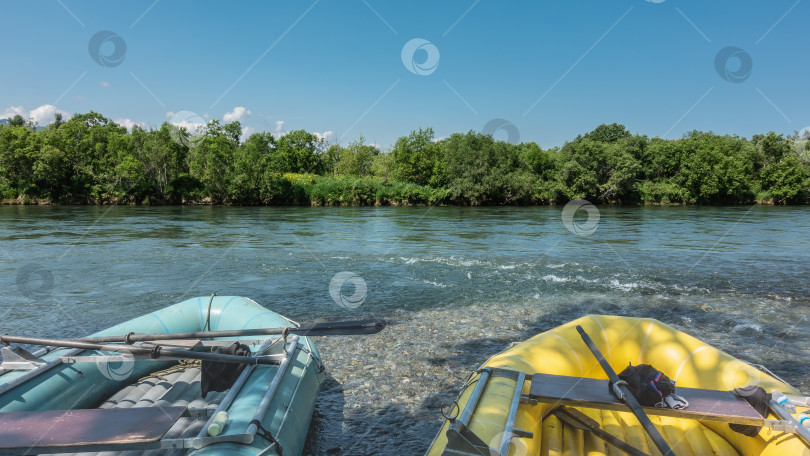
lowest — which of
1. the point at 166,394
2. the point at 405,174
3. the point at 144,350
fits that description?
the point at 166,394

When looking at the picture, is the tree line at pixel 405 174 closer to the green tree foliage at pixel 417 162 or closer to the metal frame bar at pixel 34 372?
the green tree foliage at pixel 417 162

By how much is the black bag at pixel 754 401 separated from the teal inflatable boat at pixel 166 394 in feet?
11.3

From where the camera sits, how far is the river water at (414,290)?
579cm

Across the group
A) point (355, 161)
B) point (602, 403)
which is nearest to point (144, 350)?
point (602, 403)

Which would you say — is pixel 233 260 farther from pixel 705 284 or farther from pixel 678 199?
pixel 678 199

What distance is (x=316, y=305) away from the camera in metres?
9.17

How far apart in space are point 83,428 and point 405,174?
5251 cm

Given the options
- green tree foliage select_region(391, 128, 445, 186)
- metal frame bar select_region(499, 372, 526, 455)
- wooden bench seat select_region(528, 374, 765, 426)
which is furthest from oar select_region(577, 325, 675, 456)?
green tree foliage select_region(391, 128, 445, 186)

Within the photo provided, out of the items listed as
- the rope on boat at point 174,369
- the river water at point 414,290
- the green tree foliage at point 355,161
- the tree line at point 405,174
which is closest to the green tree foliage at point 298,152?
the green tree foliage at point 355,161

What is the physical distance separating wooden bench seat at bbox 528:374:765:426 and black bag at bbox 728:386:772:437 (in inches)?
1.9

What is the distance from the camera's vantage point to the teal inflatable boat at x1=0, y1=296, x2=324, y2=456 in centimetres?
295

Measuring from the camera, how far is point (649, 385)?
11.5 ft

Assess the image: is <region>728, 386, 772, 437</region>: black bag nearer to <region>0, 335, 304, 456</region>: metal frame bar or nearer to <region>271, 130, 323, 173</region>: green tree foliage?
<region>0, 335, 304, 456</region>: metal frame bar

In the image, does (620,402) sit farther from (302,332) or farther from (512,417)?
(302,332)
